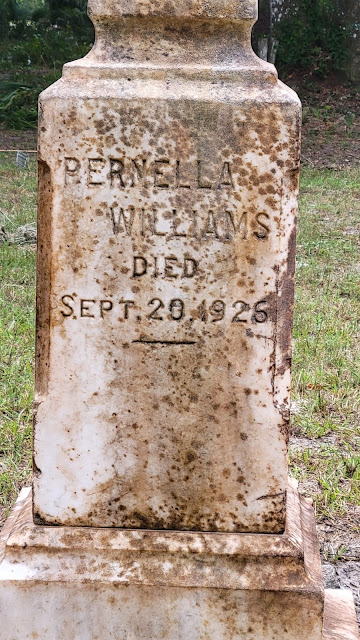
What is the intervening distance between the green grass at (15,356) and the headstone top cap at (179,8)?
1.82 metres

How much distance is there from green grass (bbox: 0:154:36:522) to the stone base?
3.26ft

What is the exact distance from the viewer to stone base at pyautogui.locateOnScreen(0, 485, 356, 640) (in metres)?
2.06

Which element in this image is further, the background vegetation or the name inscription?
the background vegetation

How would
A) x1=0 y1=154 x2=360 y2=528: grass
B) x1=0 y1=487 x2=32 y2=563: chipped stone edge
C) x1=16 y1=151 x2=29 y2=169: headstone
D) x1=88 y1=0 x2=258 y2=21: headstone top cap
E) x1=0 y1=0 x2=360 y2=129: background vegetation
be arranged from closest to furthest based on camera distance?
1. x1=88 y1=0 x2=258 y2=21: headstone top cap
2. x1=0 y1=487 x2=32 y2=563: chipped stone edge
3. x1=0 y1=154 x2=360 y2=528: grass
4. x1=16 y1=151 x2=29 y2=169: headstone
5. x1=0 y1=0 x2=360 y2=129: background vegetation

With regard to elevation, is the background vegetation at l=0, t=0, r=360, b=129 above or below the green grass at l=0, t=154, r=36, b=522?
below

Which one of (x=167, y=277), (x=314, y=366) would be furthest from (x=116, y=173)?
(x=314, y=366)

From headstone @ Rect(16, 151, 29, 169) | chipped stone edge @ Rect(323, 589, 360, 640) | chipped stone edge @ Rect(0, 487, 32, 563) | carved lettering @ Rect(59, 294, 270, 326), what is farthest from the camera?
headstone @ Rect(16, 151, 29, 169)

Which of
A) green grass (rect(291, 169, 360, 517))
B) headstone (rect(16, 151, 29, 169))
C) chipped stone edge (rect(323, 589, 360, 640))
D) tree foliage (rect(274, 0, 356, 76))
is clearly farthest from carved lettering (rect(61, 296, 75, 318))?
tree foliage (rect(274, 0, 356, 76))

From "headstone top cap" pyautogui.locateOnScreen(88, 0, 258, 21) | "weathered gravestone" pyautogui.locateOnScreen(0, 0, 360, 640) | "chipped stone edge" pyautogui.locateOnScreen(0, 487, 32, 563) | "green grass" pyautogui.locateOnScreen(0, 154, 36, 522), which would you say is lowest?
"green grass" pyautogui.locateOnScreen(0, 154, 36, 522)

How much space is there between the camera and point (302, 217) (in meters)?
7.86

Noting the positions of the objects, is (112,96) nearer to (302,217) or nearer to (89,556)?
(89,556)

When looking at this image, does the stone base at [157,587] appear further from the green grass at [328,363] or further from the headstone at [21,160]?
the headstone at [21,160]

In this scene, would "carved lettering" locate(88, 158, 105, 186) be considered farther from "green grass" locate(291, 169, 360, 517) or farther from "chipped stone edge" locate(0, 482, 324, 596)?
"green grass" locate(291, 169, 360, 517)

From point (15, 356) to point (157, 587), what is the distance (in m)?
2.41
